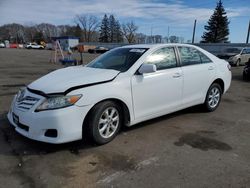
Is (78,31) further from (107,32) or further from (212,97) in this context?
(212,97)

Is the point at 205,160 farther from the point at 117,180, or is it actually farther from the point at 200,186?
the point at 117,180

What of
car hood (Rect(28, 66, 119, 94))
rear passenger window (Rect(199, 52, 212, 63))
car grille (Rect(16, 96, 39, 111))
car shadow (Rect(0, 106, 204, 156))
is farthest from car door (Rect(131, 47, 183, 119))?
car grille (Rect(16, 96, 39, 111))

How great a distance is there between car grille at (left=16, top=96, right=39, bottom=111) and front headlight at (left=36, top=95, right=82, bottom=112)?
0.54 ft

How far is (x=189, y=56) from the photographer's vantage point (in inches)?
212

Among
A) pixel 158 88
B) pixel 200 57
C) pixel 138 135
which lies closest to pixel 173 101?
pixel 158 88

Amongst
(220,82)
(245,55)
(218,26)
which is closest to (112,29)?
(218,26)

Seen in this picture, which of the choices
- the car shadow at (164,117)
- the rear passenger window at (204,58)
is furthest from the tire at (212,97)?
the rear passenger window at (204,58)

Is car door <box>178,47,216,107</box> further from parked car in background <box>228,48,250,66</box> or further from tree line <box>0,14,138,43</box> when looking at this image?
tree line <box>0,14,138,43</box>

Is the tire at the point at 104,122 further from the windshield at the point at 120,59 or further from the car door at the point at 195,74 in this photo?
the car door at the point at 195,74

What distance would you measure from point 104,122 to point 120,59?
1.44 metres

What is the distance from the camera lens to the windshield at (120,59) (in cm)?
455

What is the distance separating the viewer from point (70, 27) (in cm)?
11062

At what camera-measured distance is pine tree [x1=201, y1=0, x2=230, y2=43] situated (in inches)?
2235

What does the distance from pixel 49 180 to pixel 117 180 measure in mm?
806
